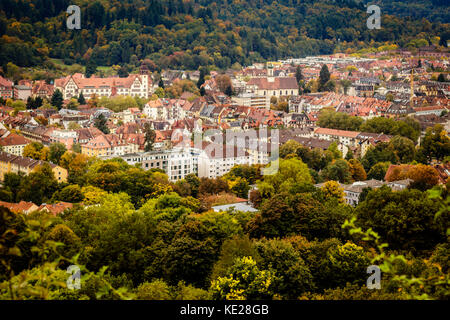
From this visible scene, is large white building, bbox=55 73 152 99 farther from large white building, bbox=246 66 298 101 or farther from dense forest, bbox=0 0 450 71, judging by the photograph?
large white building, bbox=246 66 298 101

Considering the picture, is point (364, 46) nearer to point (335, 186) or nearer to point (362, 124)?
point (362, 124)

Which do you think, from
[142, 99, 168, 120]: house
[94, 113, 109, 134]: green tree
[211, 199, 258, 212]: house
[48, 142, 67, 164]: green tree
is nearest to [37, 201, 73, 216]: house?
[211, 199, 258, 212]: house

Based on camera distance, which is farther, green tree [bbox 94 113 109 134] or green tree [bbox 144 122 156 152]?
green tree [bbox 94 113 109 134]

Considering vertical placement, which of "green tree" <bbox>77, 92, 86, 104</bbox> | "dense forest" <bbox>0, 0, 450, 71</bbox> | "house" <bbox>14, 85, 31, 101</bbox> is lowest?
"green tree" <bbox>77, 92, 86, 104</bbox>

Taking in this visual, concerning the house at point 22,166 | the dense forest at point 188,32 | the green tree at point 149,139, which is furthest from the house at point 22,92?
the house at point 22,166

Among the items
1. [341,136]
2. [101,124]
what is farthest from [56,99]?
[341,136]

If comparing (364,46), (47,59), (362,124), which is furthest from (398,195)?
(364,46)

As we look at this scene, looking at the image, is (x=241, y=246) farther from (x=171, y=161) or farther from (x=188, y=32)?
(x=188, y=32)
